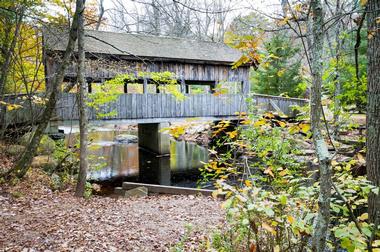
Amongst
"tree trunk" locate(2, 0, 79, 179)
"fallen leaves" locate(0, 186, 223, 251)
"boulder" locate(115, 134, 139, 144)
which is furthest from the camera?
"boulder" locate(115, 134, 139, 144)

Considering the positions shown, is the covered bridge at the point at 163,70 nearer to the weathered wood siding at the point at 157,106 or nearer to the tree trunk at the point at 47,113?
the weathered wood siding at the point at 157,106

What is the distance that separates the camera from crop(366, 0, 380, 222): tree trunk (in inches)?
99.5

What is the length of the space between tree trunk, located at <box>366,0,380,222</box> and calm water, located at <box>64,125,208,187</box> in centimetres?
773

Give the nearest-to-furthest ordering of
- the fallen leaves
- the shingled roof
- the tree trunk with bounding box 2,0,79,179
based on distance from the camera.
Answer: the fallen leaves → the tree trunk with bounding box 2,0,79,179 → the shingled roof

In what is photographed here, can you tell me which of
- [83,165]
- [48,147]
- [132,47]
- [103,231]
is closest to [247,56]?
[103,231]

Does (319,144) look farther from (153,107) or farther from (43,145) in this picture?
(153,107)

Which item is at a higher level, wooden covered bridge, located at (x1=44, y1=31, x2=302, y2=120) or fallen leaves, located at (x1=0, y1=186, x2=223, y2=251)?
wooden covered bridge, located at (x1=44, y1=31, x2=302, y2=120)

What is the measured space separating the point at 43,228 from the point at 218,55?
12957mm

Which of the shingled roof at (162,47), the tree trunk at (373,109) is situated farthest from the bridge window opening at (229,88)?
the shingled roof at (162,47)

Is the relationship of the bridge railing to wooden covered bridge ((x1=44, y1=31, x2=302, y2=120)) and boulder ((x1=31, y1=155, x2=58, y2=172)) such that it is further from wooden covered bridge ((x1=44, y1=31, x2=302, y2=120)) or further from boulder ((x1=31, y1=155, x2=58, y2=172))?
boulder ((x1=31, y1=155, x2=58, y2=172))

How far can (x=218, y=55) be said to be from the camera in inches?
606

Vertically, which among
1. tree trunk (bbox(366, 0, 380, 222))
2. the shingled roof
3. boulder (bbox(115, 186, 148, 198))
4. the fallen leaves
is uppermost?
the shingled roof

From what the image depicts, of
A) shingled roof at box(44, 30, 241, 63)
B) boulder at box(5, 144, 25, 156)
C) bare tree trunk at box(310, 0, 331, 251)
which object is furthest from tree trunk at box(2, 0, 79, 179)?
shingled roof at box(44, 30, 241, 63)

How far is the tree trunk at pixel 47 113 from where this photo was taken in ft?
19.8
